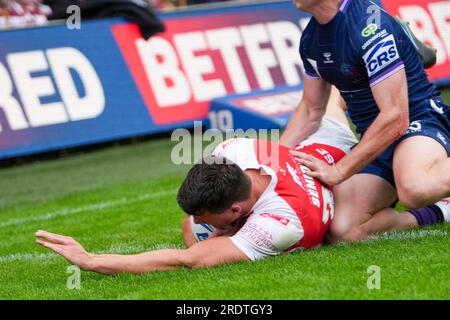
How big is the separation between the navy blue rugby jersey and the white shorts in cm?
17

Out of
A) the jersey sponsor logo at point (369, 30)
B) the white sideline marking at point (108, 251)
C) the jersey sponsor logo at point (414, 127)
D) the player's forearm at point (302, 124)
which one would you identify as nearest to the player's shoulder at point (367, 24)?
the jersey sponsor logo at point (369, 30)

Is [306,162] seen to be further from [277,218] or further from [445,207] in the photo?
[445,207]

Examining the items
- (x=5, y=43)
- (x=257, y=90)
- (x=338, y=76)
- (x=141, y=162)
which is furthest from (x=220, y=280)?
(x=257, y=90)

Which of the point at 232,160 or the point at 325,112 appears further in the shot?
the point at 325,112

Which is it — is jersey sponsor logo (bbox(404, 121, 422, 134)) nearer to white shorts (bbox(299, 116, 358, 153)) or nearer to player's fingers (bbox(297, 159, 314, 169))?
white shorts (bbox(299, 116, 358, 153))

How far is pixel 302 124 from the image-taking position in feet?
21.4

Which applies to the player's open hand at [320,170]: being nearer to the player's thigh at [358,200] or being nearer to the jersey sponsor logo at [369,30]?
the player's thigh at [358,200]

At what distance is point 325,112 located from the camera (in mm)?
6664

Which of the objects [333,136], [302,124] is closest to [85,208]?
[302,124]

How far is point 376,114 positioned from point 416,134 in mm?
290

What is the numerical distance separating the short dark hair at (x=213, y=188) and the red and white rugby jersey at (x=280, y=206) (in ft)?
0.54
